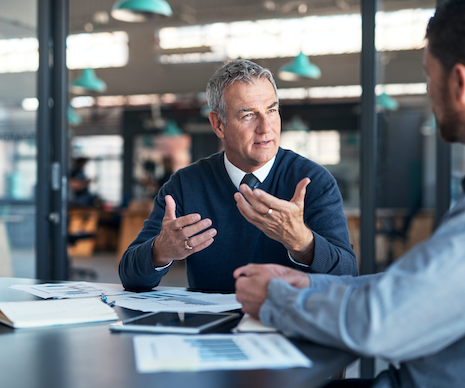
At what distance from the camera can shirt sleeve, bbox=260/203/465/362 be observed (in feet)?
2.66

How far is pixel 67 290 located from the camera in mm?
1569

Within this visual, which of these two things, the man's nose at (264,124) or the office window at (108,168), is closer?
the man's nose at (264,124)

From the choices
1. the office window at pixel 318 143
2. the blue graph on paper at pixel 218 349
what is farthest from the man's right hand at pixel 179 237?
the office window at pixel 318 143

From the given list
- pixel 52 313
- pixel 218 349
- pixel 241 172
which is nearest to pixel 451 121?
pixel 218 349

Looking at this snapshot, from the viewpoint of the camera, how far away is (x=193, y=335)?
40.4 inches

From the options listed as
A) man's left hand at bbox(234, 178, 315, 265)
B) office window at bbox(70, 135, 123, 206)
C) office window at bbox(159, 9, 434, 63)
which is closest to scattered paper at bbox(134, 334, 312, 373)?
man's left hand at bbox(234, 178, 315, 265)

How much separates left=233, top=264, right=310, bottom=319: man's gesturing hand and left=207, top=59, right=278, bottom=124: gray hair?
1007 millimetres

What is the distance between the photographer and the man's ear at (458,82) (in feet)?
3.14

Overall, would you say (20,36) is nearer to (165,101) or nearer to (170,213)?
(170,213)

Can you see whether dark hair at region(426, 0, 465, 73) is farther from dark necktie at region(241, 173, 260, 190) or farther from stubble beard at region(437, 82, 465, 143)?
dark necktie at region(241, 173, 260, 190)

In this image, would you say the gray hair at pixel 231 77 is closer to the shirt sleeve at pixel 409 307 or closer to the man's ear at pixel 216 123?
the man's ear at pixel 216 123

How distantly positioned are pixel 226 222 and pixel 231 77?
553 millimetres

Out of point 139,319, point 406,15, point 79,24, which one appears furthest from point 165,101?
point 139,319

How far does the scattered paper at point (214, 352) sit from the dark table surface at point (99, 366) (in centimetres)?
2
